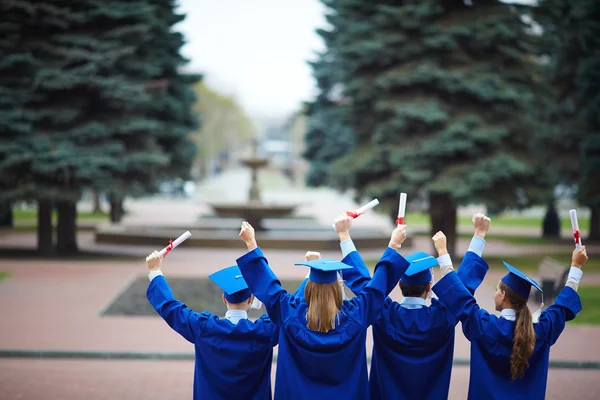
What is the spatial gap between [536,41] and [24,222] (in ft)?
84.0

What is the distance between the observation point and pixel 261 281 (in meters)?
5.07

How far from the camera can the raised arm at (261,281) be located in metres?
5.00

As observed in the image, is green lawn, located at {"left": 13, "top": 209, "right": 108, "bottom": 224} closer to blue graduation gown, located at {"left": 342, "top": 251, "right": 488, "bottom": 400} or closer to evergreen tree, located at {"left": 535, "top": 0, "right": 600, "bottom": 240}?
evergreen tree, located at {"left": 535, "top": 0, "right": 600, "bottom": 240}

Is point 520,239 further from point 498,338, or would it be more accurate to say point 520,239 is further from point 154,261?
point 154,261

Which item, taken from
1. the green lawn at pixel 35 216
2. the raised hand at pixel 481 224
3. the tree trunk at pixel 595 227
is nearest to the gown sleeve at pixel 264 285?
the raised hand at pixel 481 224

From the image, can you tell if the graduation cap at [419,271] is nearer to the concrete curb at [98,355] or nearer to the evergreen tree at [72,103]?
the concrete curb at [98,355]

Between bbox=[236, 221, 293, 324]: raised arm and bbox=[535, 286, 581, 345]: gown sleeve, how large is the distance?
1.66 meters

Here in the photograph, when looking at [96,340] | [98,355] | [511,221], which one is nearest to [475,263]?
[98,355]

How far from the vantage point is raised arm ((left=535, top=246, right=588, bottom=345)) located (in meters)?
5.07

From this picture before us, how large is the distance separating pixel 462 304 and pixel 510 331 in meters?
0.34

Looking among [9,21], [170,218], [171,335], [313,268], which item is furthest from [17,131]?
[170,218]

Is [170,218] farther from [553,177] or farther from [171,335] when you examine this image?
[171,335]

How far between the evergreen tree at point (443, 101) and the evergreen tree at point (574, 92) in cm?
162

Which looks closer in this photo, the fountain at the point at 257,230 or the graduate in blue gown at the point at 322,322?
the graduate in blue gown at the point at 322,322
